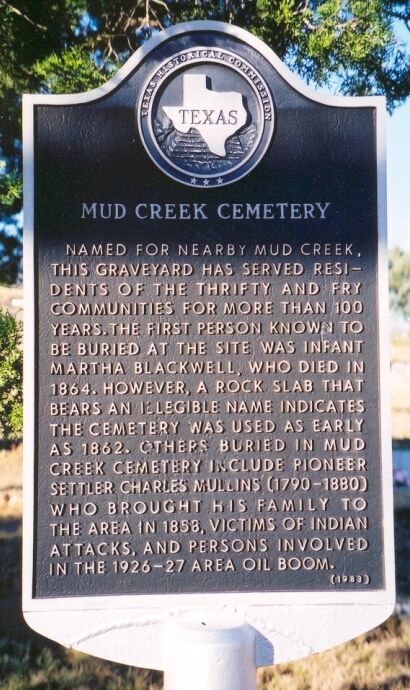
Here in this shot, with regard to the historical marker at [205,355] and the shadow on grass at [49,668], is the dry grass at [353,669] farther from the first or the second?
the historical marker at [205,355]

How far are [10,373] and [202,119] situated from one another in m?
2.47

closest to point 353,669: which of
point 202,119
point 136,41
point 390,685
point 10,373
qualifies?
point 390,685

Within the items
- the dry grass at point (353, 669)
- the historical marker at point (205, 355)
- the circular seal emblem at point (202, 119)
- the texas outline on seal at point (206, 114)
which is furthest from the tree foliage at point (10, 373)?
the dry grass at point (353, 669)

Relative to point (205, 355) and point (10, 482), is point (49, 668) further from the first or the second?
point (205, 355)

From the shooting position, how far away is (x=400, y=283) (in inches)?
256

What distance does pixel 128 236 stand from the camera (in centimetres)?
383

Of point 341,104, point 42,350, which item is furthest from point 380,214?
point 42,350

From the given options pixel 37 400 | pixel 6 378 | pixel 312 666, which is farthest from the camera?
pixel 312 666

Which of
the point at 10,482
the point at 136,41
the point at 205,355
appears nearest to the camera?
the point at 205,355

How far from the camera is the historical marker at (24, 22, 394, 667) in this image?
3.73m

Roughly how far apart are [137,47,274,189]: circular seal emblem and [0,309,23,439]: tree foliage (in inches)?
80.4

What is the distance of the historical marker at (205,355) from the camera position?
12.2 feet

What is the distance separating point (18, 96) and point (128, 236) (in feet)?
9.52

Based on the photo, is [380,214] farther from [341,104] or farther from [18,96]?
[18,96]
